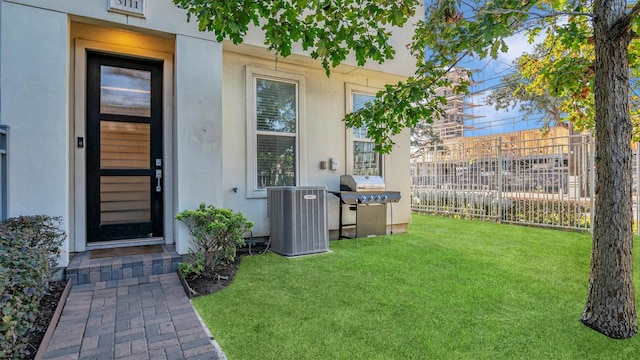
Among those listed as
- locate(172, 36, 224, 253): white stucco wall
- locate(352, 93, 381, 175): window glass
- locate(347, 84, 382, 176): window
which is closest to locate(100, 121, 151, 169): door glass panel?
locate(172, 36, 224, 253): white stucco wall

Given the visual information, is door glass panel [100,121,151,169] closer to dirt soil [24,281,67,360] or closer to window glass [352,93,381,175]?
dirt soil [24,281,67,360]

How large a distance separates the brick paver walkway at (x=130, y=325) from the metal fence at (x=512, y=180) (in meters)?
7.77

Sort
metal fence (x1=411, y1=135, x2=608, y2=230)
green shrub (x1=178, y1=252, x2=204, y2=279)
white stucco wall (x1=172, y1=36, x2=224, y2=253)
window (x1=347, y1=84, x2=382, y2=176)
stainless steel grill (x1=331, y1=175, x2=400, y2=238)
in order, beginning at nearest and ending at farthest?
green shrub (x1=178, y1=252, x2=204, y2=279) → white stucco wall (x1=172, y1=36, x2=224, y2=253) → stainless steel grill (x1=331, y1=175, x2=400, y2=238) → window (x1=347, y1=84, x2=382, y2=176) → metal fence (x1=411, y1=135, x2=608, y2=230)

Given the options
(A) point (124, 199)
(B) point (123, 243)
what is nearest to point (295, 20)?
(A) point (124, 199)

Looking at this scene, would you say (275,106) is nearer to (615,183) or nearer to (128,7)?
(128,7)

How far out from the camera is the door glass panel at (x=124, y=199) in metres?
4.49

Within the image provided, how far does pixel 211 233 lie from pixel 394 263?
245cm

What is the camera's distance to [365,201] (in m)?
5.87

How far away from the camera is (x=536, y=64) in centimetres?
456

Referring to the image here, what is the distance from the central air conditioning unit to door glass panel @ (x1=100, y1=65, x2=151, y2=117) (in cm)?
222

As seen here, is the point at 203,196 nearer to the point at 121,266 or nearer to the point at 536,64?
the point at 121,266

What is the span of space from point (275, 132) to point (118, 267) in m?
3.03

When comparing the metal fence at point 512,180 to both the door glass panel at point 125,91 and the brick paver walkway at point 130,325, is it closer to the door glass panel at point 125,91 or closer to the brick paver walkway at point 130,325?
the brick paver walkway at point 130,325

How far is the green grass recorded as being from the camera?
93.0 inches
